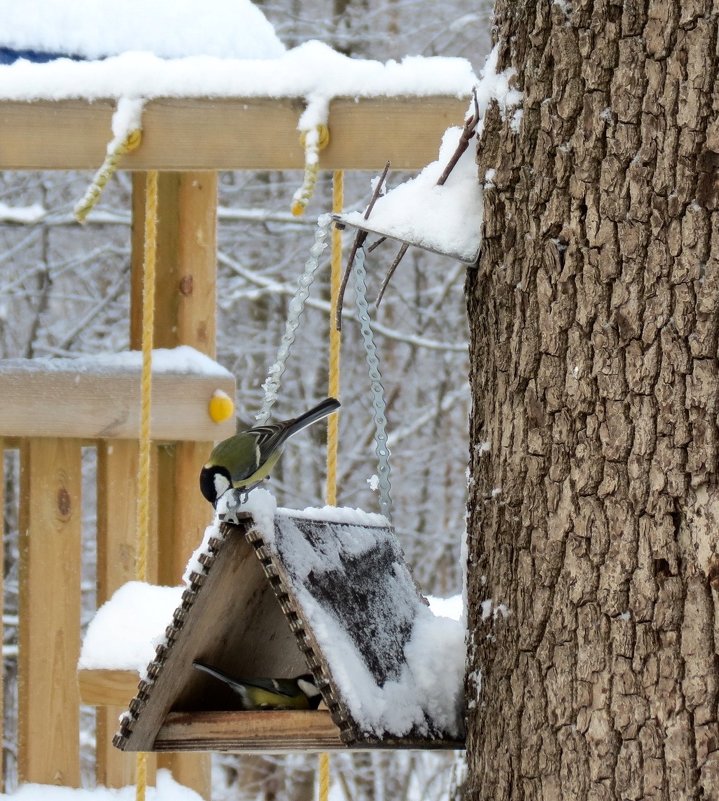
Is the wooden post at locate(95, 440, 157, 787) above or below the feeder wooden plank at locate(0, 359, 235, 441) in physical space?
below

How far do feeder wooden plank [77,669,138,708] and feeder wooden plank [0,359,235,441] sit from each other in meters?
0.85

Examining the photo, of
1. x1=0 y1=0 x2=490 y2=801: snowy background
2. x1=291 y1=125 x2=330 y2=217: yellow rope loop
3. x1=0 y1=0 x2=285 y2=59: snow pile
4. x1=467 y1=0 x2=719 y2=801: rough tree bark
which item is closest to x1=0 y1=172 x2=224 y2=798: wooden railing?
x1=0 y1=0 x2=285 y2=59: snow pile

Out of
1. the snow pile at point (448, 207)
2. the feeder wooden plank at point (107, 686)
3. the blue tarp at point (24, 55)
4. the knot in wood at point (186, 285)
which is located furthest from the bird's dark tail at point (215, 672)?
the blue tarp at point (24, 55)

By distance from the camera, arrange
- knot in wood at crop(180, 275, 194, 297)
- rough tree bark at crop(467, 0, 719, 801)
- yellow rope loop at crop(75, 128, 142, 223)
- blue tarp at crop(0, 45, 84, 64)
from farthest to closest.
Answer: knot in wood at crop(180, 275, 194, 297) → blue tarp at crop(0, 45, 84, 64) → yellow rope loop at crop(75, 128, 142, 223) → rough tree bark at crop(467, 0, 719, 801)

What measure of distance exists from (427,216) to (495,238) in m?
0.11

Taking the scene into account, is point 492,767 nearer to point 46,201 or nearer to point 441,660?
point 441,660

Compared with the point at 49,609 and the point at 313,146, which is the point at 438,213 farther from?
the point at 49,609

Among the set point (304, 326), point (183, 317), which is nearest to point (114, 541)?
point (183, 317)

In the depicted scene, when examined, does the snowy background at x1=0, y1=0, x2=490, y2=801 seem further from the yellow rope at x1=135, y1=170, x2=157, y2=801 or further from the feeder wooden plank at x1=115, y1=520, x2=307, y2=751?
the feeder wooden plank at x1=115, y1=520, x2=307, y2=751

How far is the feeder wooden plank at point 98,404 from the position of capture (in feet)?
10.1

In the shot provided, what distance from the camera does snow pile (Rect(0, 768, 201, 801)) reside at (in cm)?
304

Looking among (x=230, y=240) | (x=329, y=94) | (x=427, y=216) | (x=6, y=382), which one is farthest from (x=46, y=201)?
(x=427, y=216)

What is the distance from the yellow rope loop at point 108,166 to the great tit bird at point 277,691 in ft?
3.32

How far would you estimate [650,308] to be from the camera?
1.36 metres
